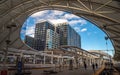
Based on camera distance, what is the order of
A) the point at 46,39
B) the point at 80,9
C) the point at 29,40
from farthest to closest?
the point at 29,40 → the point at 46,39 → the point at 80,9

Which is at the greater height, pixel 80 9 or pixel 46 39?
pixel 46 39

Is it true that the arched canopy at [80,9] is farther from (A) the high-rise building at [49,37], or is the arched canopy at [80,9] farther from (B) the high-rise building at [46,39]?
(B) the high-rise building at [46,39]

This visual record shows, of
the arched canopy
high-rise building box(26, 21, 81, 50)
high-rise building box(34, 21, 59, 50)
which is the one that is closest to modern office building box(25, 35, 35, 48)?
high-rise building box(26, 21, 81, 50)

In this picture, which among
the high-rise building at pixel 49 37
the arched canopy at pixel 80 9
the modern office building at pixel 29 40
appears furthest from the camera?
the modern office building at pixel 29 40

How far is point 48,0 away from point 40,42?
137040 mm

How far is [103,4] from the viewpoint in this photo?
25328mm

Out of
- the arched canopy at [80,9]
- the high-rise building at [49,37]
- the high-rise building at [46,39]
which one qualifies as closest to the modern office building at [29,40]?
the high-rise building at [49,37]

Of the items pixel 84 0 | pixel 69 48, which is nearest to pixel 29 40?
pixel 69 48

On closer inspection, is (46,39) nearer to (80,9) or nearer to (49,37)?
(49,37)

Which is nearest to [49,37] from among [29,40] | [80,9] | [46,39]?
[46,39]

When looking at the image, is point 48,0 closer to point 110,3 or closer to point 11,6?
point 11,6

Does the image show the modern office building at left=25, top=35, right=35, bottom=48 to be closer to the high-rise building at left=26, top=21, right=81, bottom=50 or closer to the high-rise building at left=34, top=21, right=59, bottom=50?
the high-rise building at left=26, top=21, right=81, bottom=50

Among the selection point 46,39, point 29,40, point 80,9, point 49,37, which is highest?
Result: point 49,37

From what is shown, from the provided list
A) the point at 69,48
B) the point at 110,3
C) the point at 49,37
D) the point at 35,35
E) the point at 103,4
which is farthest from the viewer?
the point at 35,35
